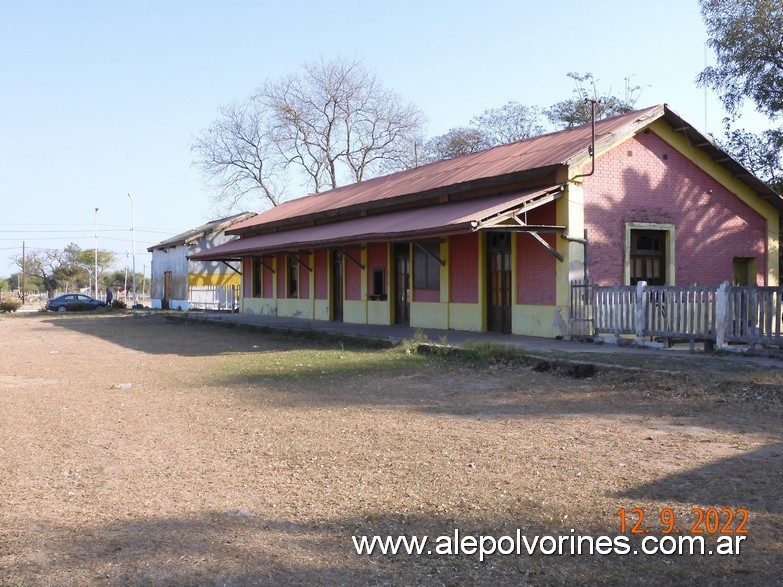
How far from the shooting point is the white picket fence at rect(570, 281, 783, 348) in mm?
12812

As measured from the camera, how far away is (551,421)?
848cm

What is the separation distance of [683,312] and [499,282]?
565cm

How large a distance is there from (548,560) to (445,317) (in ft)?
53.5

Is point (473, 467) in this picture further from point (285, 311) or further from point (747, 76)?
point (285, 311)

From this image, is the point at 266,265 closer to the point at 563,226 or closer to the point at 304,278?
the point at 304,278

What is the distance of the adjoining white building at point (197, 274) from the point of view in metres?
42.3

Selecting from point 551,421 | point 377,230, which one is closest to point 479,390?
point 551,421

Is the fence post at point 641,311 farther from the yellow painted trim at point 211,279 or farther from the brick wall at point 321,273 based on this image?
the yellow painted trim at point 211,279

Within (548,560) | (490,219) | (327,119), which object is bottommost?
(548,560)

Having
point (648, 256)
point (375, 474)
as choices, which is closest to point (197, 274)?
point (648, 256)

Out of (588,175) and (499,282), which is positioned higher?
(588,175)

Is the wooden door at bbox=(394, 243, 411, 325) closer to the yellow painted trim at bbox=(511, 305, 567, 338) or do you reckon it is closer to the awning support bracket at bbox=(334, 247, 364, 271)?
the awning support bracket at bbox=(334, 247, 364, 271)

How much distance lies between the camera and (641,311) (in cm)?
1479

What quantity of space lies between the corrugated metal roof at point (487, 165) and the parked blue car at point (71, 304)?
18.8m
